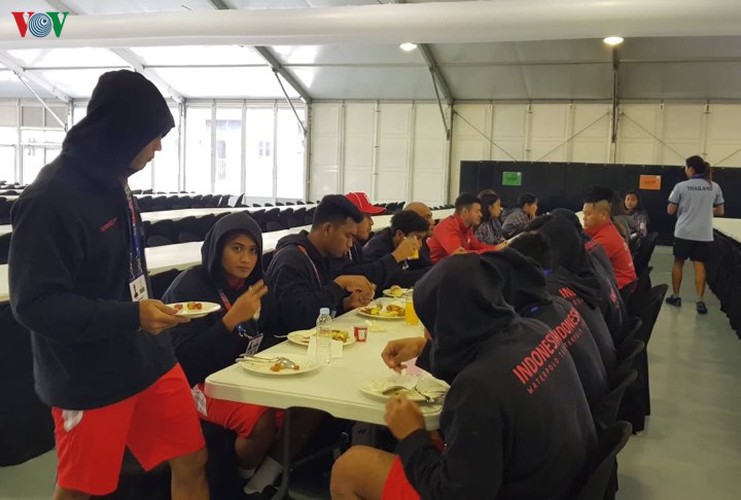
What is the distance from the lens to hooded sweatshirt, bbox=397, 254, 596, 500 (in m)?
1.63

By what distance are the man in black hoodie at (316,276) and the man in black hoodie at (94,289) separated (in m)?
1.13

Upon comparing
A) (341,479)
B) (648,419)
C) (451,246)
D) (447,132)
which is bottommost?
(648,419)

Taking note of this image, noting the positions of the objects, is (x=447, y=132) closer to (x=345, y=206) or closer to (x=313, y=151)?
(x=313, y=151)

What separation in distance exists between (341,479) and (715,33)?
26.0 feet

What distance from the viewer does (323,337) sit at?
8.89 ft

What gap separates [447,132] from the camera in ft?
51.5

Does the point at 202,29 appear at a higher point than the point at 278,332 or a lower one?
higher

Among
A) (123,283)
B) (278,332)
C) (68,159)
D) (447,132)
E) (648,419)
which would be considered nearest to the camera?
(68,159)

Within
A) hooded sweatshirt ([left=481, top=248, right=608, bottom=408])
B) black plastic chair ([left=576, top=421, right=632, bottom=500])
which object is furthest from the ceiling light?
black plastic chair ([left=576, top=421, right=632, bottom=500])

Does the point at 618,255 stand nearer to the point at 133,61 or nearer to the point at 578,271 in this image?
the point at 578,271

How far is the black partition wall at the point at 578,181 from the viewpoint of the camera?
13336mm

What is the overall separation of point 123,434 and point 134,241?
552mm

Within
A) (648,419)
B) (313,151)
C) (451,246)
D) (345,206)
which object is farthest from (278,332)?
(313,151)

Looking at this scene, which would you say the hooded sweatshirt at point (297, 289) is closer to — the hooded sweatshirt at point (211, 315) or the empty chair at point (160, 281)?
the hooded sweatshirt at point (211, 315)
